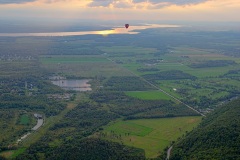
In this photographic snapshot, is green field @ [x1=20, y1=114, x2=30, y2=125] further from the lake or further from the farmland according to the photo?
the lake

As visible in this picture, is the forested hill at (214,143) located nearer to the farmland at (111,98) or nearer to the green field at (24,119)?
the farmland at (111,98)

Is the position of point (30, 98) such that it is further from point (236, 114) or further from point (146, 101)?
point (236, 114)

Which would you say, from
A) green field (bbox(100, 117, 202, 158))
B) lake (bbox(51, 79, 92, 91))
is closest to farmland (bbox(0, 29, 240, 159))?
green field (bbox(100, 117, 202, 158))

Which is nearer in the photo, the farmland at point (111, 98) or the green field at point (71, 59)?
the farmland at point (111, 98)

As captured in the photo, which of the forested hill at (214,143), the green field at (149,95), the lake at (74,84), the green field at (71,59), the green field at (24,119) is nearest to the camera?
the forested hill at (214,143)

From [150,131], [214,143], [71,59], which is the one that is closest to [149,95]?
[150,131]

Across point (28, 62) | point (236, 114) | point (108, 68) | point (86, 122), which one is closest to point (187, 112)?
point (236, 114)

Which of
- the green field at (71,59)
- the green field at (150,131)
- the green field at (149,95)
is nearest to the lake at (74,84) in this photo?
the green field at (149,95)
